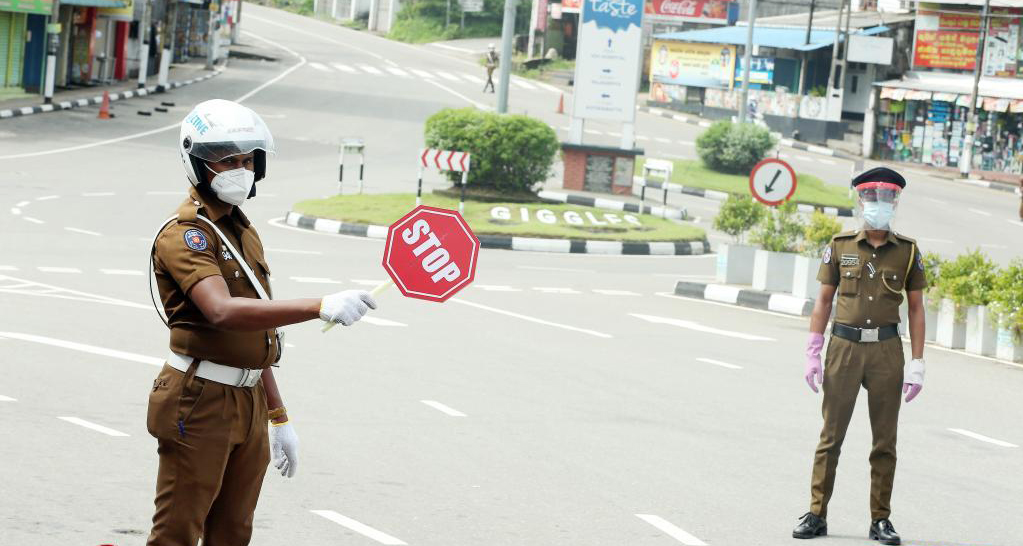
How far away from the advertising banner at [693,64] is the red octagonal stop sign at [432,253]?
174 feet

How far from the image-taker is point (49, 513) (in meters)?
6.85

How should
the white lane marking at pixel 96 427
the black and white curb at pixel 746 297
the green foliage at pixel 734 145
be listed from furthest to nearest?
the green foliage at pixel 734 145 < the black and white curb at pixel 746 297 < the white lane marking at pixel 96 427

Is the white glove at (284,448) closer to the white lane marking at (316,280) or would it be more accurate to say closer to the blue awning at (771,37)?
the white lane marking at (316,280)

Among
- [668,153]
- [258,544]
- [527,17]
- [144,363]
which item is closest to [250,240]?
[258,544]

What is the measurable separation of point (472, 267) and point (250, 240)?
28.8 inches

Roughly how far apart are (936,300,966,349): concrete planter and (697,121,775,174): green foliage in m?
23.7

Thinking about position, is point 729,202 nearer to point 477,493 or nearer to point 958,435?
point 958,435

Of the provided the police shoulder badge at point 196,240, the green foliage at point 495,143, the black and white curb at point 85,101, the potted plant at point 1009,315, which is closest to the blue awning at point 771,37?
the black and white curb at point 85,101

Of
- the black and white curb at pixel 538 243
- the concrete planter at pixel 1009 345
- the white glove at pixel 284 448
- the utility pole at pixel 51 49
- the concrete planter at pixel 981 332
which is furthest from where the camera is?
the utility pole at pixel 51 49

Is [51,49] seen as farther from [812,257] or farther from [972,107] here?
[972,107]

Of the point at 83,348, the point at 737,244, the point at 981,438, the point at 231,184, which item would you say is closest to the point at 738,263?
the point at 737,244

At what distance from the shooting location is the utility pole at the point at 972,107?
4625 cm

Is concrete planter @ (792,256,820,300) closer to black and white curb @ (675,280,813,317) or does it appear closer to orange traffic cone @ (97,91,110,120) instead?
black and white curb @ (675,280,813,317)

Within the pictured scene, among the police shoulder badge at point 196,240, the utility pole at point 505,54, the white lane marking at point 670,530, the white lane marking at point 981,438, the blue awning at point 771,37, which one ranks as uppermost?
the blue awning at point 771,37
